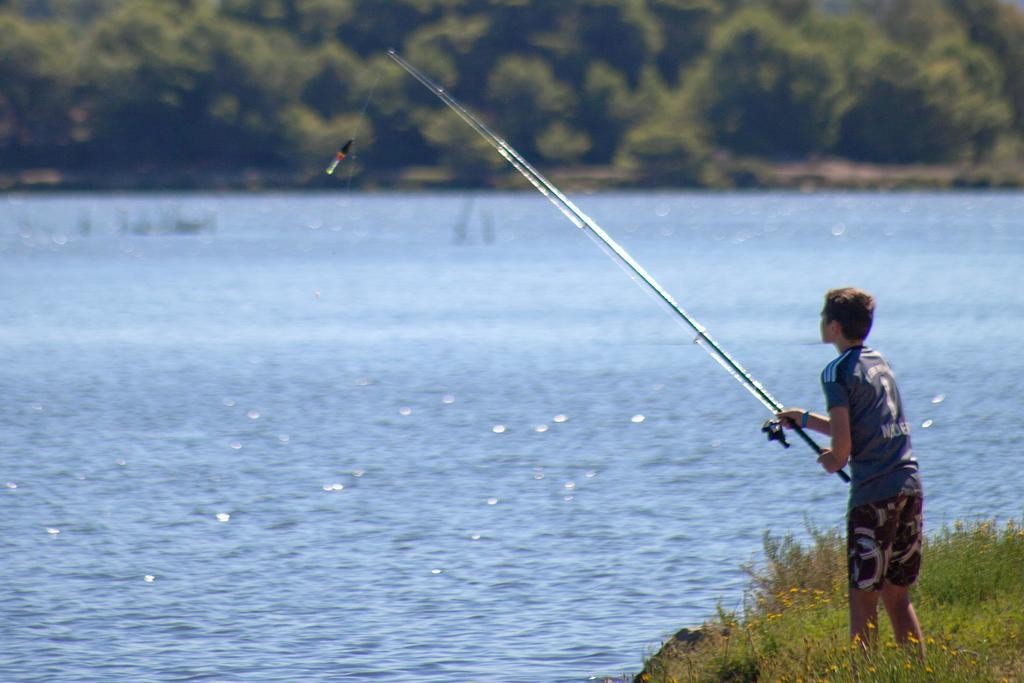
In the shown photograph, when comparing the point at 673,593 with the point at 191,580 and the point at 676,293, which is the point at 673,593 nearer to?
the point at 191,580

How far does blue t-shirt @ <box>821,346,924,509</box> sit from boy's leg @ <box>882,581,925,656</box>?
1.44ft

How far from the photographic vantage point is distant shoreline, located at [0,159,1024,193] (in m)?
137

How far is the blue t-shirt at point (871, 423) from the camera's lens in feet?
26.0

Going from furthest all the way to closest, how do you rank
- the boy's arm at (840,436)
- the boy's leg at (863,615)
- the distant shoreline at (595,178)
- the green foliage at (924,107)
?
1. the distant shoreline at (595,178)
2. the green foliage at (924,107)
3. the boy's leg at (863,615)
4. the boy's arm at (840,436)

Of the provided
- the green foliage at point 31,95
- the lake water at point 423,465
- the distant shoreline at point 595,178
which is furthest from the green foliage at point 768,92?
the lake water at point 423,465

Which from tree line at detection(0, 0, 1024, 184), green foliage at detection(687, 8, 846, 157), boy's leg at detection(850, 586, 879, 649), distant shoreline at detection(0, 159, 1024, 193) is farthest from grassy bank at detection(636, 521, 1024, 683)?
distant shoreline at detection(0, 159, 1024, 193)

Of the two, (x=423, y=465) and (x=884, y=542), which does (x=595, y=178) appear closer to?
(x=423, y=465)

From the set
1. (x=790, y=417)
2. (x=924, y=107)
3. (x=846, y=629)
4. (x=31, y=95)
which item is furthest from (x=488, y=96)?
(x=790, y=417)

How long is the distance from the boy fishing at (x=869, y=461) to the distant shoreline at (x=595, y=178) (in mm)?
126687

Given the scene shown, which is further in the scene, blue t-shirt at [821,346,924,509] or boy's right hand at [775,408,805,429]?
boy's right hand at [775,408,805,429]

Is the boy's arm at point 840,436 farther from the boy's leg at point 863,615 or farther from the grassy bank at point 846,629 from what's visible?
the grassy bank at point 846,629

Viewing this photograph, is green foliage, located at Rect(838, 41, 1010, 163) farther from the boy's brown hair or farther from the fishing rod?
the boy's brown hair

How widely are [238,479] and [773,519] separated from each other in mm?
6060

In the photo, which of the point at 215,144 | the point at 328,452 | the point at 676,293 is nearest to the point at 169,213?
the point at 215,144
